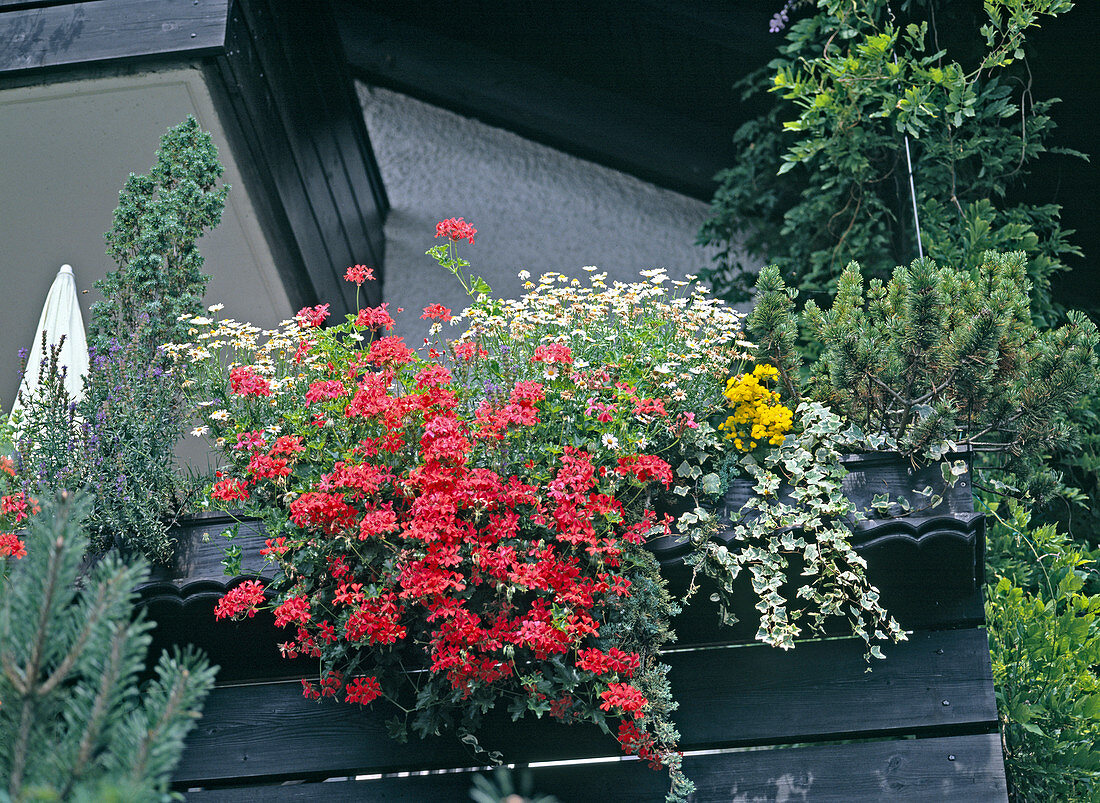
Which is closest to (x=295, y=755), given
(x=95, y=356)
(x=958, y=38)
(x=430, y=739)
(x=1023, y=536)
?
(x=430, y=739)

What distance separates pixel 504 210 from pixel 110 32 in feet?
6.87

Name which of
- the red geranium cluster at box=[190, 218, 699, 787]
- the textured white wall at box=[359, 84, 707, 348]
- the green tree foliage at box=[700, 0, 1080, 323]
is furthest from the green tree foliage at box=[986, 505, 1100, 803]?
the textured white wall at box=[359, 84, 707, 348]

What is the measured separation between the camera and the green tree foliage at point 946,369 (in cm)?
202

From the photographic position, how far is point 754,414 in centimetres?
207

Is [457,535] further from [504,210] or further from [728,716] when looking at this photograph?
[504,210]

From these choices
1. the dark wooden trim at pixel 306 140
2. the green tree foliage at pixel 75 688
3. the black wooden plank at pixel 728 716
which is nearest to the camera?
the green tree foliage at pixel 75 688

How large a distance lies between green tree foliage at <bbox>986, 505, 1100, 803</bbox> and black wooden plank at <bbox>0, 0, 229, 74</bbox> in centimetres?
303

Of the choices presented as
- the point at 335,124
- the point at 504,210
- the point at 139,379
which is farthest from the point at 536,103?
the point at 139,379

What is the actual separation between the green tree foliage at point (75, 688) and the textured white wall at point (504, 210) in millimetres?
3572

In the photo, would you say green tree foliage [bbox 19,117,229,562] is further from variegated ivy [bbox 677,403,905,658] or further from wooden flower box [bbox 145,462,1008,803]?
variegated ivy [bbox 677,403,905,658]

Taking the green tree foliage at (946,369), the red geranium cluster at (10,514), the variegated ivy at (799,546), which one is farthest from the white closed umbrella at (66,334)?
the green tree foliage at (946,369)

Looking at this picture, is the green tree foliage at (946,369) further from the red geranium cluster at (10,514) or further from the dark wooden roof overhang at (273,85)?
the dark wooden roof overhang at (273,85)

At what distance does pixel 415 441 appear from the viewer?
1.99 m

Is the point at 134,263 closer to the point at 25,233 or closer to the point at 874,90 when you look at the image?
the point at 25,233
